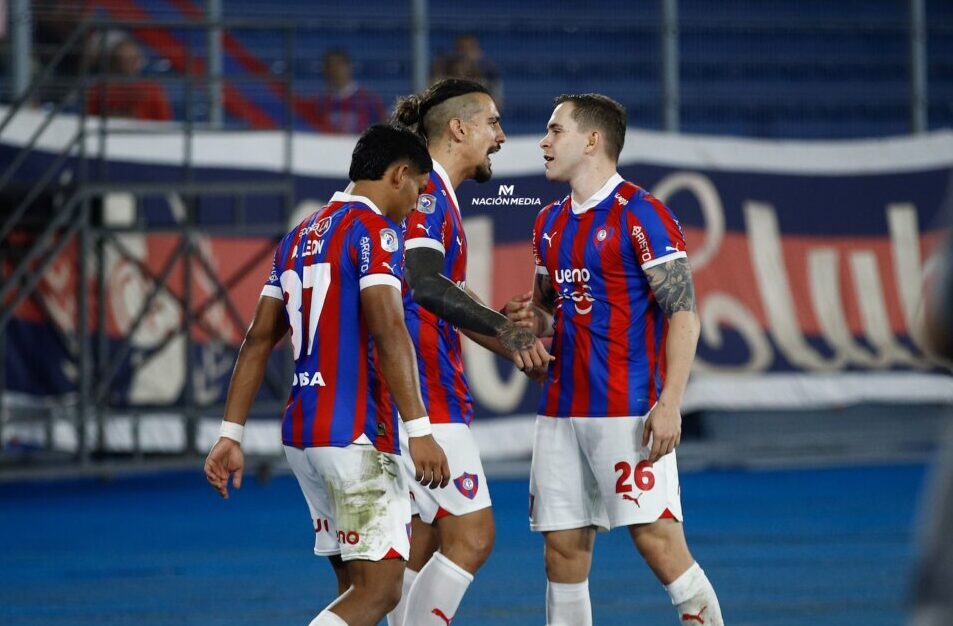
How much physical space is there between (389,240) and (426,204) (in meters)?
0.85

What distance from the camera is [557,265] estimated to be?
195 inches

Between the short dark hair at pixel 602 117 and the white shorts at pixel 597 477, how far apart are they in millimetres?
916

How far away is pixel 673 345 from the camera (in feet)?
15.4

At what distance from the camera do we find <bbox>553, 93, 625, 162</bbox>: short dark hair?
5000 millimetres

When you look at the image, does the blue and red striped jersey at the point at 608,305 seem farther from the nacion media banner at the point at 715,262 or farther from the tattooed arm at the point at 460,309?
the nacion media banner at the point at 715,262

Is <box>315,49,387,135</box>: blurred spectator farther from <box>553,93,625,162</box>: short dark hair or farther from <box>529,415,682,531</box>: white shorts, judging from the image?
<box>529,415,682,531</box>: white shorts

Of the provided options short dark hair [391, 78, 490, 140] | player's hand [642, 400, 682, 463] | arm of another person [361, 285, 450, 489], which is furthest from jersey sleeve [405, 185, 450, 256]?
player's hand [642, 400, 682, 463]

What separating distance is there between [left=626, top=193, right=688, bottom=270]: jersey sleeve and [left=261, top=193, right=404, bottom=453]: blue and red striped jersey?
96 cm

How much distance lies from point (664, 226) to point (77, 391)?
764cm

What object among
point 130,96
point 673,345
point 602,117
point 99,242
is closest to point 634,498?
point 673,345

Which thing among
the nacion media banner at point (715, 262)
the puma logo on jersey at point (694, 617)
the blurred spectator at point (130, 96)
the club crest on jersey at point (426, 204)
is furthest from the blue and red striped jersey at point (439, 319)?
the blurred spectator at point (130, 96)

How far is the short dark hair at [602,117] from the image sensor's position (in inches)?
197

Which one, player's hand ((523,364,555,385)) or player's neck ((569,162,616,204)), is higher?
player's neck ((569,162,616,204))

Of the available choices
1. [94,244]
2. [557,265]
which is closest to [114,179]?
[94,244]
